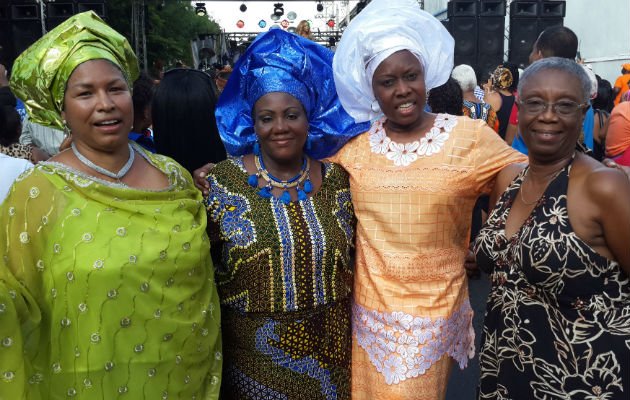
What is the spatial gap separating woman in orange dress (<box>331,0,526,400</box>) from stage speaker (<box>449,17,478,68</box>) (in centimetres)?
1253

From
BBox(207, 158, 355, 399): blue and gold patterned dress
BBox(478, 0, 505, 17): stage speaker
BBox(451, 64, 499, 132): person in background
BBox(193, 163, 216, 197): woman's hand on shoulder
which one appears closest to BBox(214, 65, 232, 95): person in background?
BBox(451, 64, 499, 132): person in background

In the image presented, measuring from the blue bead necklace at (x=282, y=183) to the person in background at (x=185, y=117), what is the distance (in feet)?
1.35

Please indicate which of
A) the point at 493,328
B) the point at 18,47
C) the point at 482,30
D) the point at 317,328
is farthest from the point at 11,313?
the point at 482,30

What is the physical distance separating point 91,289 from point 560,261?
5.03 ft

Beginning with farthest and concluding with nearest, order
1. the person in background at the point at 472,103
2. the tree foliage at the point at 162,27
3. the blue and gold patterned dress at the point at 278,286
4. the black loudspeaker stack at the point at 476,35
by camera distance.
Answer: the tree foliage at the point at 162,27
the black loudspeaker stack at the point at 476,35
the person in background at the point at 472,103
the blue and gold patterned dress at the point at 278,286

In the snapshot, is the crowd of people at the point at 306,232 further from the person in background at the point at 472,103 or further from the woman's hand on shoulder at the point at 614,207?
the person in background at the point at 472,103

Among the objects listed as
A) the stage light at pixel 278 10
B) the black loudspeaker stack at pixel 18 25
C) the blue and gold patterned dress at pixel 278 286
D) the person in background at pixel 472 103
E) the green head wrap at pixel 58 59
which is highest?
the stage light at pixel 278 10

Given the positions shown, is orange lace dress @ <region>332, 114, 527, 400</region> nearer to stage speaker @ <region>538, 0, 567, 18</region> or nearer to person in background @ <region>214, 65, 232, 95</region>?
person in background @ <region>214, 65, 232, 95</region>

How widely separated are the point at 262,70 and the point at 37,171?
987 millimetres

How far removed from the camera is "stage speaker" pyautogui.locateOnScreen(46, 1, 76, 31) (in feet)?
41.8

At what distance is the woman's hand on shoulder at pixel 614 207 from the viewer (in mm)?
1878

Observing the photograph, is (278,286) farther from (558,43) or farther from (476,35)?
(476,35)

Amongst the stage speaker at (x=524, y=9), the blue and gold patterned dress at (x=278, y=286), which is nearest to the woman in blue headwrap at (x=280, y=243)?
the blue and gold patterned dress at (x=278, y=286)

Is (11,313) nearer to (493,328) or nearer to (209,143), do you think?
(209,143)
